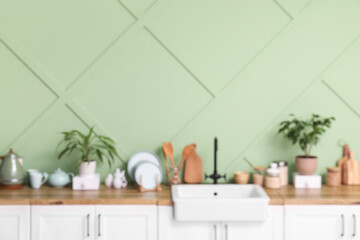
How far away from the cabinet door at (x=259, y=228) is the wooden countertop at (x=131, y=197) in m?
0.07

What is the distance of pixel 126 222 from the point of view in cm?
272

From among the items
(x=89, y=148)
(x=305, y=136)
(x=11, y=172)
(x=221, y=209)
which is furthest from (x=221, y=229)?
(x=11, y=172)

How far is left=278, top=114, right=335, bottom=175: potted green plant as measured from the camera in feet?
10.1

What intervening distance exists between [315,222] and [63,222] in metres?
1.49

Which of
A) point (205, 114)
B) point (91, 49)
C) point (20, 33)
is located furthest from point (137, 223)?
point (20, 33)

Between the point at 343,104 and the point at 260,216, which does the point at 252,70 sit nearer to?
the point at 343,104

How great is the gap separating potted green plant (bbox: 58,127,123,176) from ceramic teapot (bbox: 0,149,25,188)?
0.29 metres

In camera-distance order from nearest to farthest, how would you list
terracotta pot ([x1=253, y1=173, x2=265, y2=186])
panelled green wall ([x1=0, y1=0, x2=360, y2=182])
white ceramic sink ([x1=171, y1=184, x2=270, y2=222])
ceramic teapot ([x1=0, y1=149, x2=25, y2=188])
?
1. white ceramic sink ([x1=171, y1=184, x2=270, y2=222])
2. ceramic teapot ([x1=0, y1=149, x2=25, y2=188])
3. terracotta pot ([x1=253, y1=173, x2=265, y2=186])
4. panelled green wall ([x1=0, y1=0, x2=360, y2=182])

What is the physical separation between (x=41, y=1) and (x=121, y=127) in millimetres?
1034

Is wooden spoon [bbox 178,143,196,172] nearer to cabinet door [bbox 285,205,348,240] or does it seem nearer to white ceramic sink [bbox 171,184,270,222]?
white ceramic sink [bbox 171,184,270,222]

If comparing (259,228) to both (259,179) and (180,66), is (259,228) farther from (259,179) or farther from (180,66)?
(180,66)

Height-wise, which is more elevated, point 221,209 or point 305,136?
point 305,136

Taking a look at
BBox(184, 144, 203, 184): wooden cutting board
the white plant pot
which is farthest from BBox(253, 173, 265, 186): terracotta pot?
the white plant pot

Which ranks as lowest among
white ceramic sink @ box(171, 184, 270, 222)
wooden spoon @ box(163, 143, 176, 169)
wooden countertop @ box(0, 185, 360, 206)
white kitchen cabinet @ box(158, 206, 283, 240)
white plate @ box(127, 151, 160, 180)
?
white kitchen cabinet @ box(158, 206, 283, 240)
